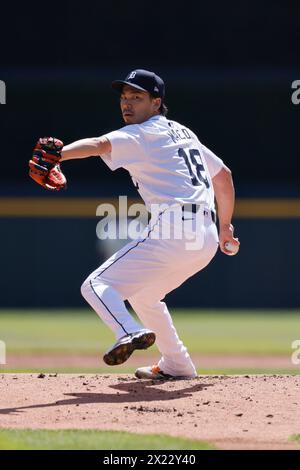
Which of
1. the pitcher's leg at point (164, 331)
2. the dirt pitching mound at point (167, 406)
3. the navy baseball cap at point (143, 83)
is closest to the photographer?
the dirt pitching mound at point (167, 406)

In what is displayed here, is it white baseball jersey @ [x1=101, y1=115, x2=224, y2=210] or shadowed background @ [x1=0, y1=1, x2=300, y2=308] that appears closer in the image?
white baseball jersey @ [x1=101, y1=115, x2=224, y2=210]

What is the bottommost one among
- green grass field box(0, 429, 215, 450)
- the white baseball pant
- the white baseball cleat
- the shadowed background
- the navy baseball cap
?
green grass field box(0, 429, 215, 450)

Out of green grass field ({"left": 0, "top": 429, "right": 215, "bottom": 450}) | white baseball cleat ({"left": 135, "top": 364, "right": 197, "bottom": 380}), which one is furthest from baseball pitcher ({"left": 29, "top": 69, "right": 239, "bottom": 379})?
green grass field ({"left": 0, "top": 429, "right": 215, "bottom": 450})

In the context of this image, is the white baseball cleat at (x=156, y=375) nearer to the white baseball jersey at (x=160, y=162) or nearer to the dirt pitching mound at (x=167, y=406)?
the dirt pitching mound at (x=167, y=406)

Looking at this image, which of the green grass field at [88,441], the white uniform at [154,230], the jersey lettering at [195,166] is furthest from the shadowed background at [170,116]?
the green grass field at [88,441]

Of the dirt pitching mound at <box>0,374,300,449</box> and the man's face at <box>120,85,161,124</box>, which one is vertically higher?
the man's face at <box>120,85,161,124</box>

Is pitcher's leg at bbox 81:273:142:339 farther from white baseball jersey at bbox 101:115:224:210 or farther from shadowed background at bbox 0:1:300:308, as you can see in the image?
shadowed background at bbox 0:1:300:308

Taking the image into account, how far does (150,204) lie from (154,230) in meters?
0.12

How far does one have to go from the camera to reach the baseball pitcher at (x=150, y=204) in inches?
175

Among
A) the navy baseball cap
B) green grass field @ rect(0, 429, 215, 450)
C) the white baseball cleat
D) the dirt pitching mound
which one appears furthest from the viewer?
the white baseball cleat

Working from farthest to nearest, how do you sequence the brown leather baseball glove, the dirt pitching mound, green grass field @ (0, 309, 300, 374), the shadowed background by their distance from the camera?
the shadowed background
green grass field @ (0, 309, 300, 374)
the brown leather baseball glove
the dirt pitching mound

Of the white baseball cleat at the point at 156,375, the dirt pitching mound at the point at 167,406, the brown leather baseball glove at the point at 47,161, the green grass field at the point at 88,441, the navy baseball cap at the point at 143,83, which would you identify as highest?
the navy baseball cap at the point at 143,83

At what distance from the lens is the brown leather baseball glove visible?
4375 millimetres

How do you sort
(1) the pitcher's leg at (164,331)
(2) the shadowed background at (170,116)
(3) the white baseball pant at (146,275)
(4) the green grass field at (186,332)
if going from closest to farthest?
(3) the white baseball pant at (146,275) → (1) the pitcher's leg at (164,331) → (4) the green grass field at (186,332) → (2) the shadowed background at (170,116)
